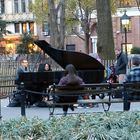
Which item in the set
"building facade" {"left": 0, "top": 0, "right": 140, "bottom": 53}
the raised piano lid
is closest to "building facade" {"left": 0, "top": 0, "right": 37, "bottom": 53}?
"building facade" {"left": 0, "top": 0, "right": 140, "bottom": 53}

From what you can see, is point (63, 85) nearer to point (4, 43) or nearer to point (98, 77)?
point (98, 77)

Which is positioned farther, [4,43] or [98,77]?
[4,43]

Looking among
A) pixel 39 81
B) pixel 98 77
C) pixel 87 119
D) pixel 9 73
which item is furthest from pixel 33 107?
pixel 87 119

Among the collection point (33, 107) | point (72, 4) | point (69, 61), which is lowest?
point (33, 107)

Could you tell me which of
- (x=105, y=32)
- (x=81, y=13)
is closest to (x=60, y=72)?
(x=105, y=32)

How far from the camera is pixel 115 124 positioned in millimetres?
6152

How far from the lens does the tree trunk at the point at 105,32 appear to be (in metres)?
27.7

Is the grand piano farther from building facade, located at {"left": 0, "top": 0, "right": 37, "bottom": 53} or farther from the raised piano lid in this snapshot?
building facade, located at {"left": 0, "top": 0, "right": 37, "bottom": 53}

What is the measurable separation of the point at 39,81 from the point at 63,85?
12.1 feet

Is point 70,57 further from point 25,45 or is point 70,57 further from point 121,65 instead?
point 25,45

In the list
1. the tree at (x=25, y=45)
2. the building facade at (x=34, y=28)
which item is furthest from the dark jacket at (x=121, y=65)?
the building facade at (x=34, y=28)

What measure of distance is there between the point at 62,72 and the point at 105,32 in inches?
398

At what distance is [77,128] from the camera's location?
6.03 m

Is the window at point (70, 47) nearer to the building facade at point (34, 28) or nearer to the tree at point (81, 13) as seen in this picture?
the building facade at point (34, 28)
